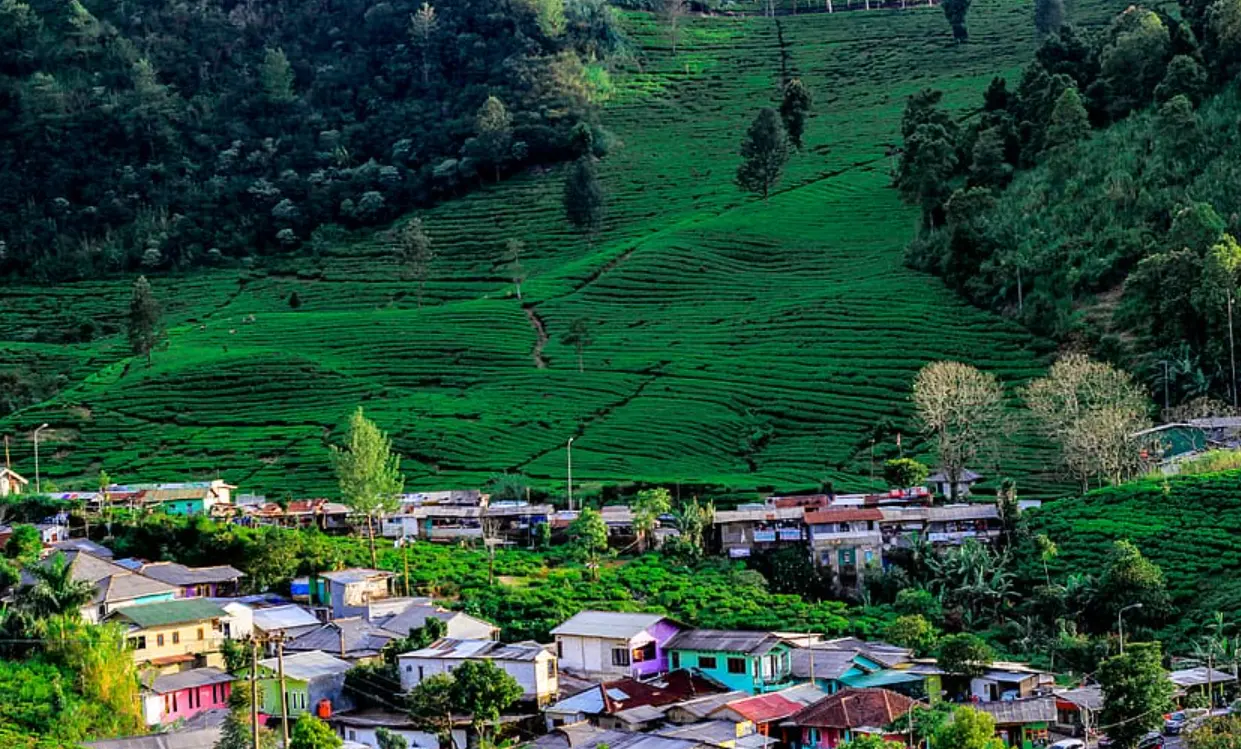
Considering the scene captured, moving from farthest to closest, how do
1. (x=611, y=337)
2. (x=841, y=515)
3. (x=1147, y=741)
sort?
(x=611, y=337) → (x=841, y=515) → (x=1147, y=741)

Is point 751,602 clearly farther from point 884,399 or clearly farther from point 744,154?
point 744,154

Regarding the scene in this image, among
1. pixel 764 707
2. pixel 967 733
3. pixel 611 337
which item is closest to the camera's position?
pixel 967 733

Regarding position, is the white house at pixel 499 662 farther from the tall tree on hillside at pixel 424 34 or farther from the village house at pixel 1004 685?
the tall tree on hillside at pixel 424 34

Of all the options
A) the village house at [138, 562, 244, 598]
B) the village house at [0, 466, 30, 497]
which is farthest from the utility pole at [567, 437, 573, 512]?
the village house at [0, 466, 30, 497]

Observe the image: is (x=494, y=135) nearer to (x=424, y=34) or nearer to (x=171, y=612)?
(x=424, y=34)

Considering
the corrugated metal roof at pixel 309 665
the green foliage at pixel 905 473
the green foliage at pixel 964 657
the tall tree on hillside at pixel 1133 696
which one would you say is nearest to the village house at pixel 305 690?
the corrugated metal roof at pixel 309 665

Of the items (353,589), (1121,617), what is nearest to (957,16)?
(1121,617)

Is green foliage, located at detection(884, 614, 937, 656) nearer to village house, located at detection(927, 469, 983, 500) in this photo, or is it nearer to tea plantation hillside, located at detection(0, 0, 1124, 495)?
village house, located at detection(927, 469, 983, 500)

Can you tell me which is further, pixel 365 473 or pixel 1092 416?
pixel 1092 416
